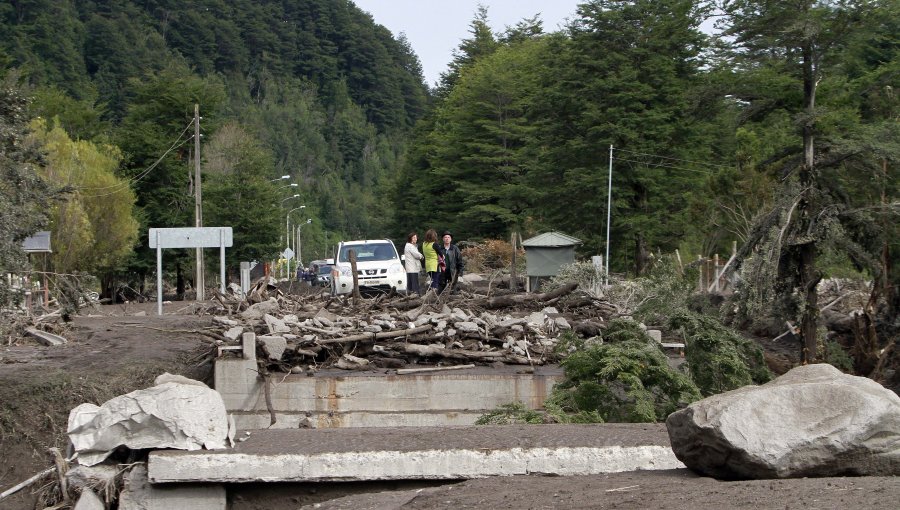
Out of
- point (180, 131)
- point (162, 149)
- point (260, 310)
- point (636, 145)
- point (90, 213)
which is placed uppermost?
point (180, 131)

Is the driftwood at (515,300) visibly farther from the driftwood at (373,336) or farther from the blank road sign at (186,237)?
the blank road sign at (186,237)

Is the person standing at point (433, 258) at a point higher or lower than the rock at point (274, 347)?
higher

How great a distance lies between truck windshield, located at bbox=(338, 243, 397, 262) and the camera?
33000mm

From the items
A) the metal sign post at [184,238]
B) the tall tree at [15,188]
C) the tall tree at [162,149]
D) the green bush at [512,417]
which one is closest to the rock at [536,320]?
the green bush at [512,417]

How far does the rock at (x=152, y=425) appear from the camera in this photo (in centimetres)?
939

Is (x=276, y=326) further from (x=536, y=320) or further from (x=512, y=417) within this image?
(x=512, y=417)

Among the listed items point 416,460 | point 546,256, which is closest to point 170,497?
point 416,460

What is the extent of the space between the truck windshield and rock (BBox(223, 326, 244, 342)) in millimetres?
13467

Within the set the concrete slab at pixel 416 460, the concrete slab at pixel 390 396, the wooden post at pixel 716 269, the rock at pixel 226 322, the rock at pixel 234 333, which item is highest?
the wooden post at pixel 716 269

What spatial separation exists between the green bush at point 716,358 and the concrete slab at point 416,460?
6.71 meters

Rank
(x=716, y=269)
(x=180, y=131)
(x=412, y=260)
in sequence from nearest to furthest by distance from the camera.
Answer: (x=412, y=260) → (x=716, y=269) → (x=180, y=131)

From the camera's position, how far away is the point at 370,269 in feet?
106

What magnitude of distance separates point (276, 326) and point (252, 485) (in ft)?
34.7

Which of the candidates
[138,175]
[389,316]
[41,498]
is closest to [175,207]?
[138,175]
